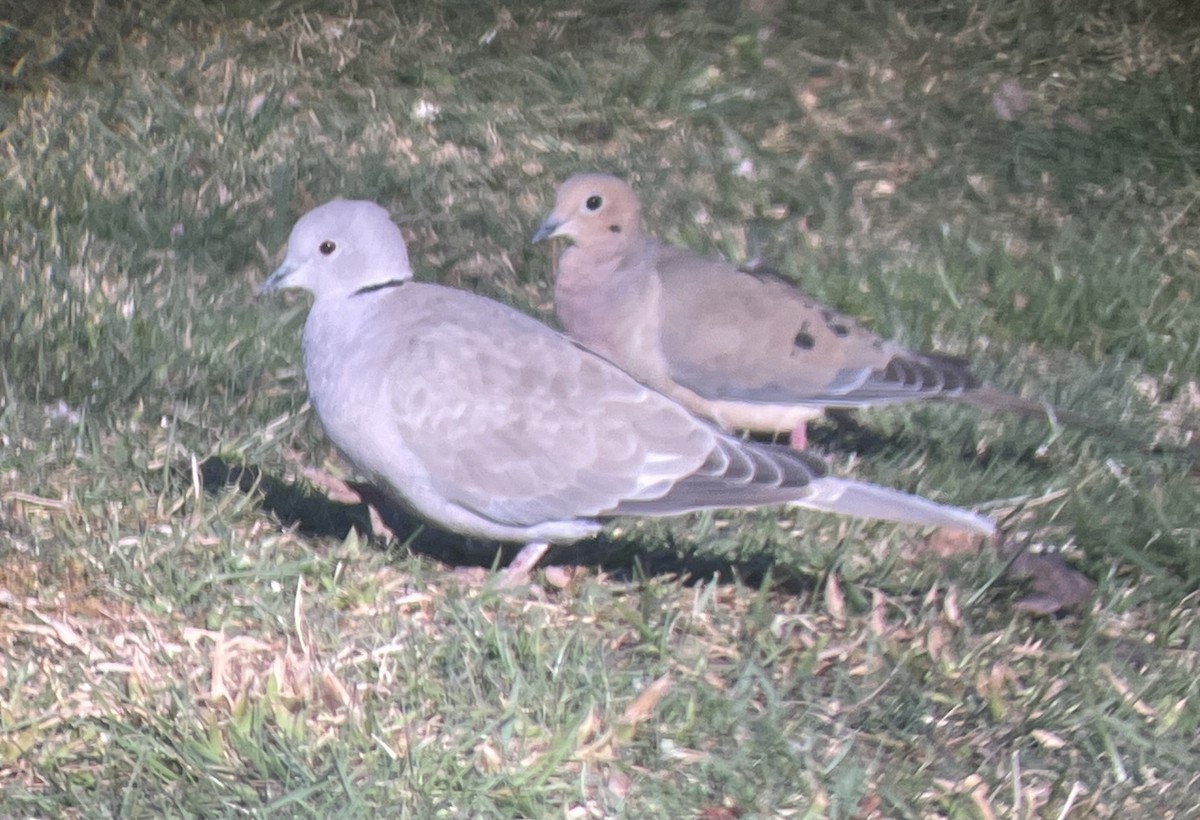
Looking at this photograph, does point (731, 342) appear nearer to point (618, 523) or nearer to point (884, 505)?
point (618, 523)

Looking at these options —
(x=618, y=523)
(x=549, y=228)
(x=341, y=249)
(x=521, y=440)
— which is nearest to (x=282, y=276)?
(x=341, y=249)

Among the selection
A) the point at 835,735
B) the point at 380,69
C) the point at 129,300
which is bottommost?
the point at 835,735

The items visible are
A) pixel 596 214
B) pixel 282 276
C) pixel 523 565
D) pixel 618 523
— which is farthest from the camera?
pixel 596 214

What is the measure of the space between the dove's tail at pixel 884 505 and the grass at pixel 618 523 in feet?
0.83

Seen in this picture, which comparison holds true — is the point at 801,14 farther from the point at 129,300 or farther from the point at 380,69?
the point at 129,300

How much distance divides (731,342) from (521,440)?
1.28 m

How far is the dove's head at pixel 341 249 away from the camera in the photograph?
3738 millimetres

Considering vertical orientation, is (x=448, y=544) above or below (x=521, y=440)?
below

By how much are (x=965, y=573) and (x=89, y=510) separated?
6.77 ft

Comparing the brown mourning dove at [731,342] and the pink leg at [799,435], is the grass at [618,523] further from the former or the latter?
the brown mourning dove at [731,342]

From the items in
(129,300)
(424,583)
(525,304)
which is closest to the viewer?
(424,583)

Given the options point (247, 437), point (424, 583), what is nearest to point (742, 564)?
point (424, 583)

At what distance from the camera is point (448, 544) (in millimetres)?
3953

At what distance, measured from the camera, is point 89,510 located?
362 cm
